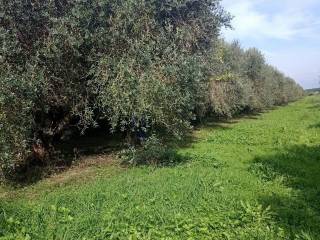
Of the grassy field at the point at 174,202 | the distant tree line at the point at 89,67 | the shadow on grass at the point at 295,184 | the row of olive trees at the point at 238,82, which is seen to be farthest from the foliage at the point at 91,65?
the row of olive trees at the point at 238,82

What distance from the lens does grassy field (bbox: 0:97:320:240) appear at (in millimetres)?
9062

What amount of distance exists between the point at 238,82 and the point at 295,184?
82.2 feet

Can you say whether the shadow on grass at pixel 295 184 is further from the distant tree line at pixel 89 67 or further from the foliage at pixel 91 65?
the foliage at pixel 91 65

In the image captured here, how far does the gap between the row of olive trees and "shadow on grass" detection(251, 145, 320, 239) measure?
596 centimetres

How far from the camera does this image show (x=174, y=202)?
1056 cm

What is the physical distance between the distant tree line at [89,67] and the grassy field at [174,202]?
1781mm

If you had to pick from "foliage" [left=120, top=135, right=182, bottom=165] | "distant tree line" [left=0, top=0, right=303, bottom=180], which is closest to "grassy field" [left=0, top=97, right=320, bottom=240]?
"foliage" [left=120, top=135, right=182, bottom=165]

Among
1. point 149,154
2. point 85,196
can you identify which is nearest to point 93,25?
point 149,154

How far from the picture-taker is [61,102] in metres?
16.0

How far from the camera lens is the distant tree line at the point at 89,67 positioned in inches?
530

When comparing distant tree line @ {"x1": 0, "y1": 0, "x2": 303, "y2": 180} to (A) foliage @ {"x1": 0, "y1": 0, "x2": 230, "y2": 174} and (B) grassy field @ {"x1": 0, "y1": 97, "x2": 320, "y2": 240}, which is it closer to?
(A) foliage @ {"x1": 0, "y1": 0, "x2": 230, "y2": 174}

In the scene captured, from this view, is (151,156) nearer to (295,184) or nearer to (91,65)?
(91,65)

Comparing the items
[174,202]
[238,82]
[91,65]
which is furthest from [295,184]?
[238,82]

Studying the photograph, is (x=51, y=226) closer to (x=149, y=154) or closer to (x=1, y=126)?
(x=1, y=126)
